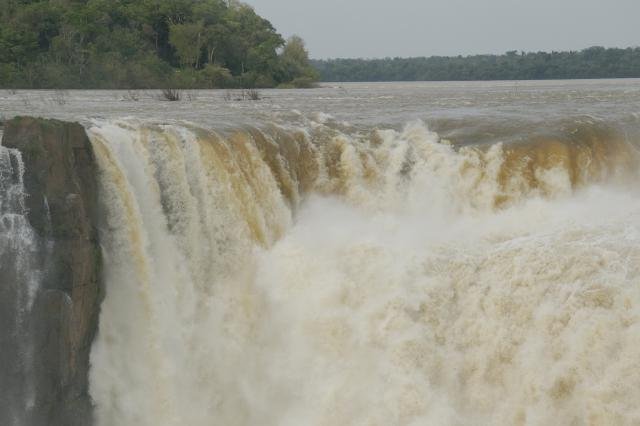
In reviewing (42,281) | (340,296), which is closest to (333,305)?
(340,296)

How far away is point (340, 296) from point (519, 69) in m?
65.8

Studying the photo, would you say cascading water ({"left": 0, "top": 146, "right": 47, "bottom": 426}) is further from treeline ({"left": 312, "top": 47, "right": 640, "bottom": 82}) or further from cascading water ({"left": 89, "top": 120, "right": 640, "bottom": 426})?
treeline ({"left": 312, "top": 47, "right": 640, "bottom": 82})

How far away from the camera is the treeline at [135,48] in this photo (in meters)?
38.6

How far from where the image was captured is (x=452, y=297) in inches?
385

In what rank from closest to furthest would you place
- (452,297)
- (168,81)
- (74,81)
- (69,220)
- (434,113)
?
(69,220) < (452,297) < (434,113) < (74,81) < (168,81)

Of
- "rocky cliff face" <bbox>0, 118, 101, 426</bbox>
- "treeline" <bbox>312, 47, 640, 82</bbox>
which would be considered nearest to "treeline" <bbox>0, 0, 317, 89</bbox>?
"treeline" <bbox>312, 47, 640, 82</bbox>

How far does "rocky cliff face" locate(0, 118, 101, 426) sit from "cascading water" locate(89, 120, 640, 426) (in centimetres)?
46

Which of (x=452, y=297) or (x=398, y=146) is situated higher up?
(x=398, y=146)

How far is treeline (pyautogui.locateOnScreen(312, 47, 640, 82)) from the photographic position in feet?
222

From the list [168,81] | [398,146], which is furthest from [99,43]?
[398,146]

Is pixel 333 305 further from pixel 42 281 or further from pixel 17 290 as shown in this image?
pixel 17 290

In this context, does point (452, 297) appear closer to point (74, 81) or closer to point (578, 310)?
point (578, 310)

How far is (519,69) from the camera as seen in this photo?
72.2 metres

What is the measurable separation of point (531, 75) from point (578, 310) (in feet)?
216
